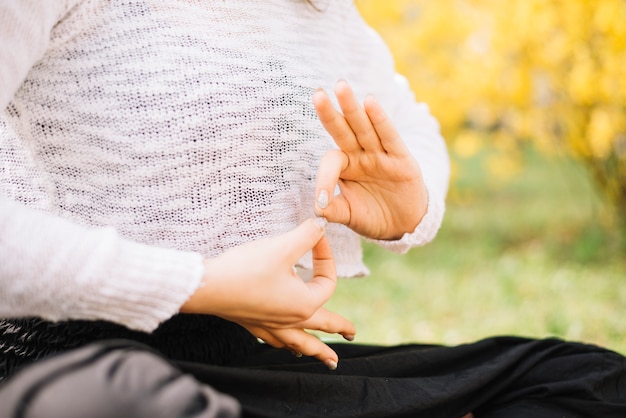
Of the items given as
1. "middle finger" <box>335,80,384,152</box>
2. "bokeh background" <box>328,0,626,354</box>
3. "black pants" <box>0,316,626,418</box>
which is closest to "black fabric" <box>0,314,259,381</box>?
"black pants" <box>0,316,626,418</box>

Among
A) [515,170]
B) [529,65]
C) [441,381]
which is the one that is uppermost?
[441,381]

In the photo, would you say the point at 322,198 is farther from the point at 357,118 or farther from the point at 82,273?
the point at 82,273

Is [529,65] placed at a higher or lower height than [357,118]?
lower

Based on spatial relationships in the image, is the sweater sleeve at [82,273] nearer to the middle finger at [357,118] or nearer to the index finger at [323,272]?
the index finger at [323,272]

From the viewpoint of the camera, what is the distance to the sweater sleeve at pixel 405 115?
1263 mm

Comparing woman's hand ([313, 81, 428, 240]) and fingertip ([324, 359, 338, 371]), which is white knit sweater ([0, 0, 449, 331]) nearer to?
woman's hand ([313, 81, 428, 240])

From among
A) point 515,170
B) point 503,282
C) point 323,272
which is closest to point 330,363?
point 323,272

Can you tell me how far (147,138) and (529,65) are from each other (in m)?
3.06

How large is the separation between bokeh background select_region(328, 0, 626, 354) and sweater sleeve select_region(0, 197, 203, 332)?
185 centimetres

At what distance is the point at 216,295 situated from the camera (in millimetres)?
806

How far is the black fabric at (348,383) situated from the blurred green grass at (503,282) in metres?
1.43

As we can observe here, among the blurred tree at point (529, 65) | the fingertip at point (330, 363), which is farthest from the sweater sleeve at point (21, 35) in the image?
the blurred tree at point (529, 65)

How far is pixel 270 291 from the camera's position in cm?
83

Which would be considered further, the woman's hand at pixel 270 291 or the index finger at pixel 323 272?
the index finger at pixel 323 272
